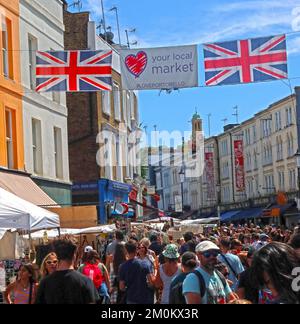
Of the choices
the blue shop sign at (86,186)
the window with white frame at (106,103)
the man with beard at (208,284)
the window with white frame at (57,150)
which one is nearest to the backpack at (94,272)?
the man with beard at (208,284)

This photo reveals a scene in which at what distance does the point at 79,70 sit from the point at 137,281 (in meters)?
9.06

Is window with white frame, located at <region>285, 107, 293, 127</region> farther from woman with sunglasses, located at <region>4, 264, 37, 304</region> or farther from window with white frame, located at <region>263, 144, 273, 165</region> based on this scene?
woman with sunglasses, located at <region>4, 264, 37, 304</region>

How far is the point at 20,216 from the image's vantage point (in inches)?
444

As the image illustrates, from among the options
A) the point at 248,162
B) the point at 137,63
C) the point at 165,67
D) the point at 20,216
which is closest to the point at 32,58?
the point at 137,63

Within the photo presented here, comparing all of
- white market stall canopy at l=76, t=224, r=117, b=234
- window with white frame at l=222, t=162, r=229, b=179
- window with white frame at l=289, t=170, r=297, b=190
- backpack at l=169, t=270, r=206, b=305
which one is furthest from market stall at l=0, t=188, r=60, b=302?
window with white frame at l=222, t=162, r=229, b=179

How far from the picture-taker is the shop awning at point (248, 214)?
2643 inches

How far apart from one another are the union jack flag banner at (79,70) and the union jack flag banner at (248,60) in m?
2.64

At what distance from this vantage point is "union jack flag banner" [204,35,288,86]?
1658 cm

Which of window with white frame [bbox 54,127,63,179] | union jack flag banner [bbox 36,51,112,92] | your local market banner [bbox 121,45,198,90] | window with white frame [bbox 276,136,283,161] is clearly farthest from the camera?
window with white frame [bbox 276,136,283,161]

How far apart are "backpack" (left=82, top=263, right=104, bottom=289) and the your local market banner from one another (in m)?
7.15

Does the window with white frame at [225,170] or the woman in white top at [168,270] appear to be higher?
the window with white frame at [225,170]

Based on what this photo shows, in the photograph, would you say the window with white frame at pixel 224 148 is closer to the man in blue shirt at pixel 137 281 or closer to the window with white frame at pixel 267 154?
the window with white frame at pixel 267 154

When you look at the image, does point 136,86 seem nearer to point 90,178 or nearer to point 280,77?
point 280,77

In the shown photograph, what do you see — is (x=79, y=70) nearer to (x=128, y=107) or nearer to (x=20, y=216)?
(x=20, y=216)
